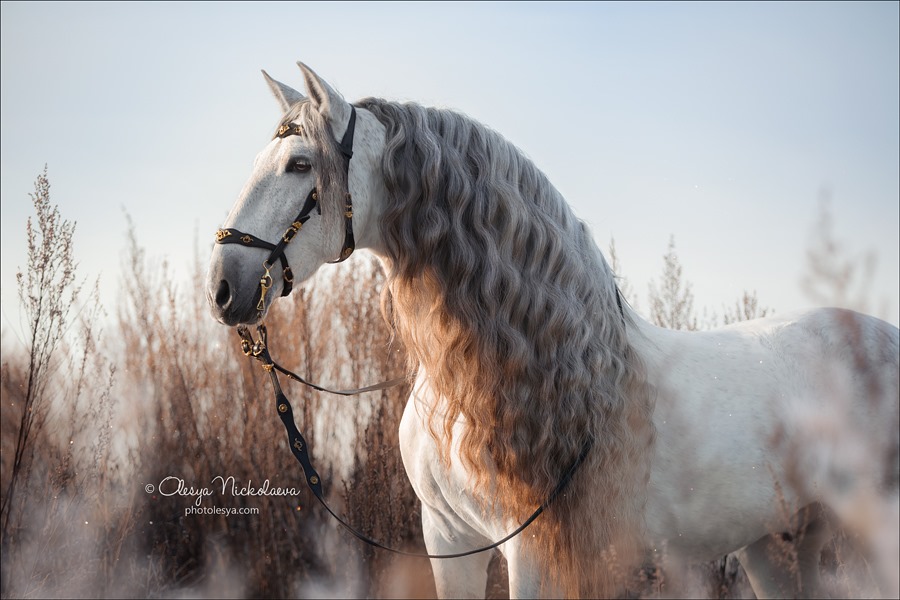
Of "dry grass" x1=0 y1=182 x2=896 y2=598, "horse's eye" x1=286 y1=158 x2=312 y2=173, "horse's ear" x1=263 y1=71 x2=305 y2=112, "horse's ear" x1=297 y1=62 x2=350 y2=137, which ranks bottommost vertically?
"dry grass" x1=0 y1=182 x2=896 y2=598

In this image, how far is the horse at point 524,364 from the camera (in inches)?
70.2

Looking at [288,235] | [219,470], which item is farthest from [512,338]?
[219,470]

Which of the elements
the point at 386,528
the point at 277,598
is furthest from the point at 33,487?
the point at 386,528

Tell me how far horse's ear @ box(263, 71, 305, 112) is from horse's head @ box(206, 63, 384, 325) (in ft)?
0.67

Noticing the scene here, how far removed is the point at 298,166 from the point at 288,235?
0.18 meters

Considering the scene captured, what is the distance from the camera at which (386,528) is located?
3535 millimetres

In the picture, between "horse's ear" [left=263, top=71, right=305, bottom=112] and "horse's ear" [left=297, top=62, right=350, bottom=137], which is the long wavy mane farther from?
"horse's ear" [left=263, top=71, right=305, bottom=112]

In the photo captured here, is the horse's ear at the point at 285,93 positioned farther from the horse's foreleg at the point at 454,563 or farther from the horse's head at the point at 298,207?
the horse's foreleg at the point at 454,563

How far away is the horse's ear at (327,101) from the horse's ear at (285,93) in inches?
9.6

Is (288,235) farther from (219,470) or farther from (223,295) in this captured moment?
(219,470)

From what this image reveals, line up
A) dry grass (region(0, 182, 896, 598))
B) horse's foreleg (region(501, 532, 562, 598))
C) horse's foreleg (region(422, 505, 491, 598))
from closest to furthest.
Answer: horse's foreleg (region(501, 532, 562, 598)), horse's foreleg (region(422, 505, 491, 598)), dry grass (region(0, 182, 896, 598))

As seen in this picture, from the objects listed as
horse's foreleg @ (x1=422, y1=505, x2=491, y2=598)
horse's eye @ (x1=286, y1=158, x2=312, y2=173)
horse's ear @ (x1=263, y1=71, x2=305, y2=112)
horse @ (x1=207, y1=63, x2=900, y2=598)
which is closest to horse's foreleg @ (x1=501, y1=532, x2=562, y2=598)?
horse @ (x1=207, y1=63, x2=900, y2=598)

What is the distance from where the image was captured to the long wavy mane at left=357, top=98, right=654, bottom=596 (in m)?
1.80

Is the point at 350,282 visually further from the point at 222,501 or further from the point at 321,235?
the point at 321,235
